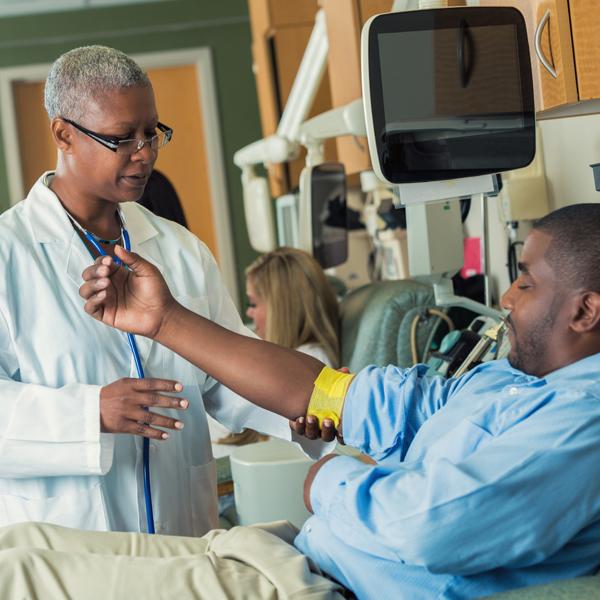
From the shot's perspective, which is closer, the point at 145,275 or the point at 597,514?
the point at 597,514

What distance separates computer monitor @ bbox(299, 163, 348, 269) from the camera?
336cm

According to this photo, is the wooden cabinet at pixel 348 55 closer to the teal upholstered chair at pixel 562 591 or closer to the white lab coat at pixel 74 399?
the white lab coat at pixel 74 399

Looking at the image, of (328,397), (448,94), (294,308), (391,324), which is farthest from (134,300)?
(294,308)

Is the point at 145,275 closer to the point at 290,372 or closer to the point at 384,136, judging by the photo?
the point at 290,372

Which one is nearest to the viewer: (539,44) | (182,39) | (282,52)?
(539,44)

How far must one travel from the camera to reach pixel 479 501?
1176 mm

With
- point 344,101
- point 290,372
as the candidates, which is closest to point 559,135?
point 344,101

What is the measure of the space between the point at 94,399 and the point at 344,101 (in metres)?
2.03

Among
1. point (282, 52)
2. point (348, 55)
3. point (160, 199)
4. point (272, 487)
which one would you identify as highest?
point (282, 52)

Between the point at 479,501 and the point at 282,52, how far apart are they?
3730 mm

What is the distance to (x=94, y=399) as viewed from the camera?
1.59 m

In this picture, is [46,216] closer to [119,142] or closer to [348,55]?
[119,142]

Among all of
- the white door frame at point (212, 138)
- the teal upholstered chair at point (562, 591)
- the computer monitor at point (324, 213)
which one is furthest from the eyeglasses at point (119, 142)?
the white door frame at point (212, 138)

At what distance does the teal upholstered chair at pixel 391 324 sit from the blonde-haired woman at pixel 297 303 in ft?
0.48
